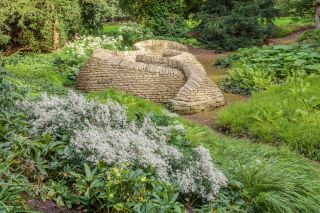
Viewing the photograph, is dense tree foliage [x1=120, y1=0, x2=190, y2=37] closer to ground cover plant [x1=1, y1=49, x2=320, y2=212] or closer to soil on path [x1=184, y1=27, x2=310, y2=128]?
soil on path [x1=184, y1=27, x2=310, y2=128]

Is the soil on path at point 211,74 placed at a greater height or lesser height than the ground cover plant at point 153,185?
lesser

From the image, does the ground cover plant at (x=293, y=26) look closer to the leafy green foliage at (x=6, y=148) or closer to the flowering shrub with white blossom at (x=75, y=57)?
the flowering shrub with white blossom at (x=75, y=57)

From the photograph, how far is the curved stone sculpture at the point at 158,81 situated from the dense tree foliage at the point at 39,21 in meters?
4.03

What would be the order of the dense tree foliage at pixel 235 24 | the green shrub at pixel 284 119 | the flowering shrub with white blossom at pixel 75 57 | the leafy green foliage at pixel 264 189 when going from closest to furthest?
1. the leafy green foliage at pixel 264 189
2. the green shrub at pixel 284 119
3. the flowering shrub with white blossom at pixel 75 57
4. the dense tree foliage at pixel 235 24

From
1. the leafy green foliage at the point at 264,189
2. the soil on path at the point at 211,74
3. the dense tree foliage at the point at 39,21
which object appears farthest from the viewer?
the dense tree foliage at the point at 39,21

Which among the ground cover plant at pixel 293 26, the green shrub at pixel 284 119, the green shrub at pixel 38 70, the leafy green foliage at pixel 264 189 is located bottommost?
the ground cover plant at pixel 293 26

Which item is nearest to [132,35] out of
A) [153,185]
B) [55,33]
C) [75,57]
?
[55,33]

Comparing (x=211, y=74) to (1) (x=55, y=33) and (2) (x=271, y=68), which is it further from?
(1) (x=55, y=33)

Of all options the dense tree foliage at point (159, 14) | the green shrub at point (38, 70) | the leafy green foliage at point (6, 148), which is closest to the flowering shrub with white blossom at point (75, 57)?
the green shrub at point (38, 70)

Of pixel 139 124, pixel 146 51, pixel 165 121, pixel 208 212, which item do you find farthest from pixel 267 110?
pixel 146 51

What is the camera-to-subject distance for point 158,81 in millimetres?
11008

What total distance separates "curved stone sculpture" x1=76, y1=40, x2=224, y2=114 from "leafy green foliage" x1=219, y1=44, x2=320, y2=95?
1.40 m

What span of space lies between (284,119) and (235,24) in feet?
36.4

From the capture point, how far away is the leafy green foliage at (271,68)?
11906mm
